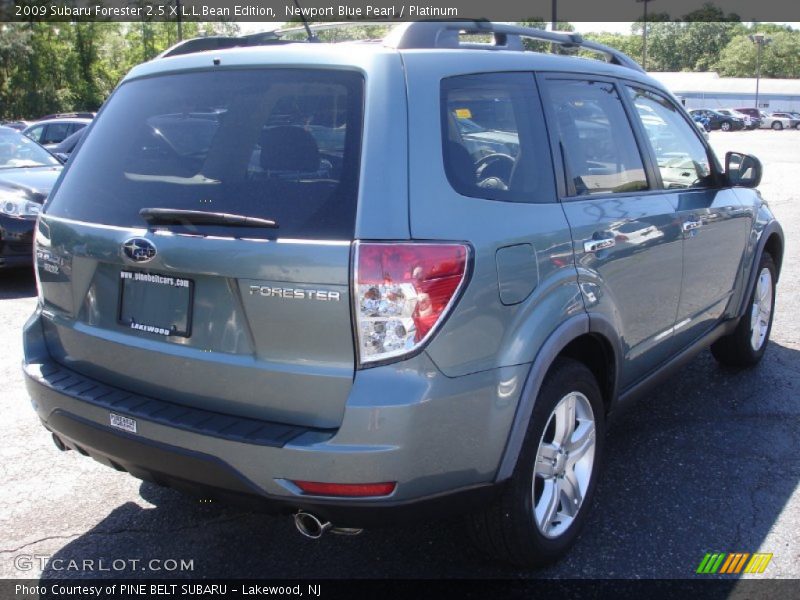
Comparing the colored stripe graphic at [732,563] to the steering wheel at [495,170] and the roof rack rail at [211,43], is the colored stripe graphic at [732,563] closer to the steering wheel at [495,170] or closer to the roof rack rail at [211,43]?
the steering wheel at [495,170]

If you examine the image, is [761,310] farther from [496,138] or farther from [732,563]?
[496,138]

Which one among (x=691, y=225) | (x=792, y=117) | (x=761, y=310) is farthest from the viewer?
(x=792, y=117)

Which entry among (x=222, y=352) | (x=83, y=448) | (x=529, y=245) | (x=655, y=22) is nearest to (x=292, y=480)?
(x=222, y=352)

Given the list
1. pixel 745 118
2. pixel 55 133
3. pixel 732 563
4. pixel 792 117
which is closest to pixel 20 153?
pixel 732 563

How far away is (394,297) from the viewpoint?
237cm

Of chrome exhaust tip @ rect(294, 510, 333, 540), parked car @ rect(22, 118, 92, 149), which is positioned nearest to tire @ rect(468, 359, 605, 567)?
chrome exhaust tip @ rect(294, 510, 333, 540)

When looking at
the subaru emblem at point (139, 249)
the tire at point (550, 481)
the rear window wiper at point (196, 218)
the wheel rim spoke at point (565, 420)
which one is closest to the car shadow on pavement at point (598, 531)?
the tire at point (550, 481)

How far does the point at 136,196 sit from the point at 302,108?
658 millimetres

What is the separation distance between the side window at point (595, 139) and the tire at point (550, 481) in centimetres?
78

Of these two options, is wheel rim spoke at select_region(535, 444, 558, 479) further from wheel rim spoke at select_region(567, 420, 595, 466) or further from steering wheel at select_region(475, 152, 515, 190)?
steering wheel at select_region(475, 152, 515, 190)

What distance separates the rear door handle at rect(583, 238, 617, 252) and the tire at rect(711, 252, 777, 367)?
2119 millimetres

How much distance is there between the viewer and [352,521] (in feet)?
8.14

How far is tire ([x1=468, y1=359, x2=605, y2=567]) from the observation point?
2.83 m

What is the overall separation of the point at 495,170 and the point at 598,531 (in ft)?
5.16
